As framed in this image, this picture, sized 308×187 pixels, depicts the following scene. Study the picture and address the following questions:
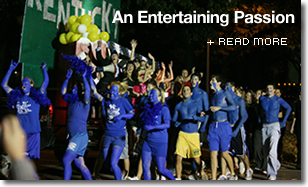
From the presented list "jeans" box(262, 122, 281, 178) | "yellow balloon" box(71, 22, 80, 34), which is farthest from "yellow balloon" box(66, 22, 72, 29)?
"jeans" box(262, 122, 281, 178)

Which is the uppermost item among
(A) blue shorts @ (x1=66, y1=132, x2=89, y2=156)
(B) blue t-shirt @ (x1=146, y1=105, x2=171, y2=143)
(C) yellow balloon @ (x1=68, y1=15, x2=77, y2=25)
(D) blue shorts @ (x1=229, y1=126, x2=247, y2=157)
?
(C) yellow balloon @ (x1=68, y1=15, x2=77, y2=25)

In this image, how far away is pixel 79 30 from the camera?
9.32 meters

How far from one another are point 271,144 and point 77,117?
3956mm

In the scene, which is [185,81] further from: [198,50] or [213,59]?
[213,59]

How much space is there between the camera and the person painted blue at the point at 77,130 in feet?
18.7

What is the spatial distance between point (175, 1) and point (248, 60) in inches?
625

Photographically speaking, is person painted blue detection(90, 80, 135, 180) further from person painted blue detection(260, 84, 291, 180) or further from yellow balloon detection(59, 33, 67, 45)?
yellow balloon detection(59, 33, 67, 45)

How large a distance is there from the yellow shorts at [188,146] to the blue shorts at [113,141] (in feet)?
3.90

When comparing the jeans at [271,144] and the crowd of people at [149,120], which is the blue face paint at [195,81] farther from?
the jeans at [271,144]

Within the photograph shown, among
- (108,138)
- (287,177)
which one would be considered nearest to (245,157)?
(287,177)

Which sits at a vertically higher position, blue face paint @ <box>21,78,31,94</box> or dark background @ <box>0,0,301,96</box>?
dark background @ <box>0,0,301,96</box>

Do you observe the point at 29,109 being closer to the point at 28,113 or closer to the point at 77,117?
the point at 28,113

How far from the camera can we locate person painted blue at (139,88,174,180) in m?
5.86

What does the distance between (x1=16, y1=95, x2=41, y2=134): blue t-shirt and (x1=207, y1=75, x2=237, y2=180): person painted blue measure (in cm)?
324
